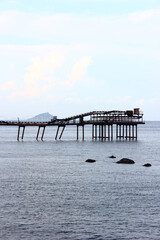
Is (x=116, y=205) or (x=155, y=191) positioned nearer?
(x=116, y=205)

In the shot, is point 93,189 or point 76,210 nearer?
point 76,210

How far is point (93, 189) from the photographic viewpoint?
46.5 meters

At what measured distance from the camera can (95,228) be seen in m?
32.2

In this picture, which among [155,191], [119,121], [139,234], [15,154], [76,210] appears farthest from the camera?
[119,121]

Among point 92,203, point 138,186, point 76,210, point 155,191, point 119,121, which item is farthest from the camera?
point 119,121

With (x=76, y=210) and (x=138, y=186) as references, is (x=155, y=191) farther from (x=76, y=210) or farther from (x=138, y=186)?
(x=76, y=210)

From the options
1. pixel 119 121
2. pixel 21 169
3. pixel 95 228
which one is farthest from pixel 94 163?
pixel 119 121

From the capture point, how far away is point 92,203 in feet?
130

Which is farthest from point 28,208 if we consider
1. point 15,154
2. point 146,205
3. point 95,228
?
point 15,154

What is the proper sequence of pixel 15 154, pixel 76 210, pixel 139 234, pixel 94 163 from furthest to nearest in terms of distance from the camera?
pixel 15 154, pixel 94 163, pixel 76 210, pixel 139 234

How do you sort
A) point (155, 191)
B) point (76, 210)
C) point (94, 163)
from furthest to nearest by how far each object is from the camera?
point (94, 163)
point (155, 191)
point (76, 210)

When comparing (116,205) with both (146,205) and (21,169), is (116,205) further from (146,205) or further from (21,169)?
(21,169)

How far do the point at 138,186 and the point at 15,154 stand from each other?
1734 inches

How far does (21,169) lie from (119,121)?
61537 mm
